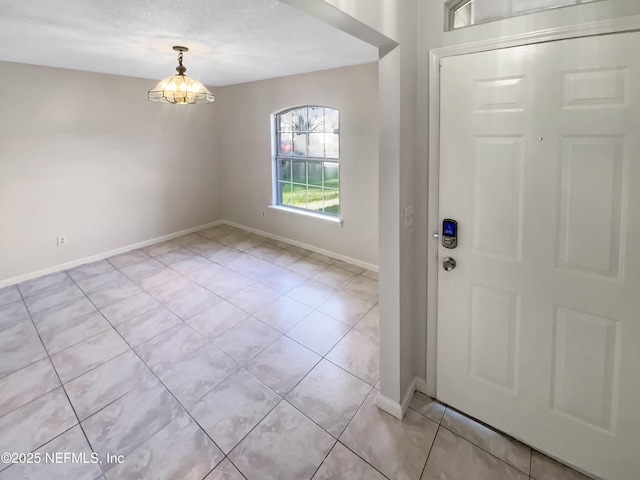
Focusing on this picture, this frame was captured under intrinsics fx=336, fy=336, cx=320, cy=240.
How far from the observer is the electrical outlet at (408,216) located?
5.82 ft

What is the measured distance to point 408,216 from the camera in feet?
5.93

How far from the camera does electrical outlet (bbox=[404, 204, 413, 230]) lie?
1.77m

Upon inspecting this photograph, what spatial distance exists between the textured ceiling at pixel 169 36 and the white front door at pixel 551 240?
149cm

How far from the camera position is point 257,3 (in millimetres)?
2104

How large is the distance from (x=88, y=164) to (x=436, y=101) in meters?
4.40

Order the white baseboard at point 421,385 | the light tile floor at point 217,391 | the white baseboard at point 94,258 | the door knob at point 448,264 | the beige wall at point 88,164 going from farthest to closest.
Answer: the white baseboard at point 94,258 → the beige wall at point 88,164 → the white baseboard at point 421,385 → the door knob at point 448,264 → the light tile floor at point 217,391

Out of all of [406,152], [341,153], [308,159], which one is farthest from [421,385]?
[308,159]

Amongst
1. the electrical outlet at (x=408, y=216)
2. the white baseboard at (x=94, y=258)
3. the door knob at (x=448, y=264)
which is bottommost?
the white baseboard at (x=94, y=258)

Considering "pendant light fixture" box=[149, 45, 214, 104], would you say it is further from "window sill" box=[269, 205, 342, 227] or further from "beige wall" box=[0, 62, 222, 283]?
"window sill" box=[269, 205, 342, 227]

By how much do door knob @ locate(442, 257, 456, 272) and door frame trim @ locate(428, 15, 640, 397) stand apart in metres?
0.06

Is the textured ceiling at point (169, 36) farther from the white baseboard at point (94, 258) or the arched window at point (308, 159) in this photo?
the white baseboard at point (94, 258)

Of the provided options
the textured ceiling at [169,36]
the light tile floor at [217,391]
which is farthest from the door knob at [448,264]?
the textured ceiling at [169,36]

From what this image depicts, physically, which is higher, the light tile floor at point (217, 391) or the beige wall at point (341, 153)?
the beige wall at point (341, 153)

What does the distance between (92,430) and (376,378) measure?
171 centimetres
